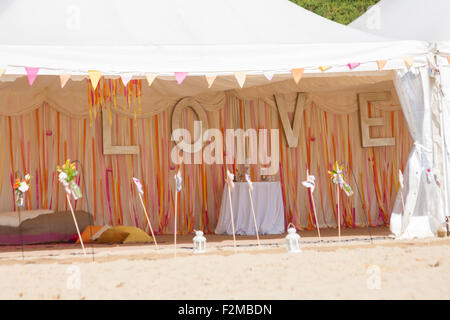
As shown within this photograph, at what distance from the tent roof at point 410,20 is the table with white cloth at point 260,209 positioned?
2273mm

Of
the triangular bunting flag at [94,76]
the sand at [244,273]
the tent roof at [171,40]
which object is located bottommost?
the sand at [244,273]

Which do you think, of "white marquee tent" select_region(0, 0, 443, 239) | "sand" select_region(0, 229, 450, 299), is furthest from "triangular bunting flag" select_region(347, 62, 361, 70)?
"sand" select_region(0, 229, 450, 299)

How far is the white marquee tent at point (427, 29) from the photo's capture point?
6.50 metres

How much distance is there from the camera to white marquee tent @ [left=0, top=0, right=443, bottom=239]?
5.90m

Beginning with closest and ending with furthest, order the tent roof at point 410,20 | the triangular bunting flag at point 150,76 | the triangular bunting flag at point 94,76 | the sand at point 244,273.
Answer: the sand at point 244,273 < the triangular bunting flag at point 94,76 < the triangular bunting flag at point 150,76 < the tent roof at point 410,20

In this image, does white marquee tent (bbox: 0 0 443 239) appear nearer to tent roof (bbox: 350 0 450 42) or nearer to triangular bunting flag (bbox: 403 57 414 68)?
triangular bunting flag (bbox: 403 57 414 68)

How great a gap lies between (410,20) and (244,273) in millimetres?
4496

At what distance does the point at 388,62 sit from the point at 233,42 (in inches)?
58.5

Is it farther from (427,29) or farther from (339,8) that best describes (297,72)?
(339,8)

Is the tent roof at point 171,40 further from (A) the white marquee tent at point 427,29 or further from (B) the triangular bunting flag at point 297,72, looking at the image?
(A) the white marquee tent at point 427,29

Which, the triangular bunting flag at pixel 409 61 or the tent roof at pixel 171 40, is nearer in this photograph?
the tent roof at pixel 171 40

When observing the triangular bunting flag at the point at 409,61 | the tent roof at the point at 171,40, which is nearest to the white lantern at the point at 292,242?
the tent roof at the point at 171,40
